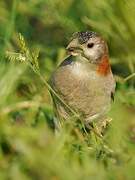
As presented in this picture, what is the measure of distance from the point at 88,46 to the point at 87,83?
0.27 meters

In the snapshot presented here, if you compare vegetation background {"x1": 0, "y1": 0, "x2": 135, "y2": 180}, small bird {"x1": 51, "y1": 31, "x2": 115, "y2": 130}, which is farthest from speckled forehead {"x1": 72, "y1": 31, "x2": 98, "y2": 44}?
vegetation background {"x1": 0, "y1": 0, "x2": 135, "y2": 180}

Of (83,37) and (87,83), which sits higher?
(83,37)

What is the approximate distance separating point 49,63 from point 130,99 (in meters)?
1.01

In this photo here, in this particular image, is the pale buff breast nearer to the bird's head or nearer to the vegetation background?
the bird's head

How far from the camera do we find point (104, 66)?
554 centimetres

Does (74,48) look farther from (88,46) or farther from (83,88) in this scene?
(83,88)

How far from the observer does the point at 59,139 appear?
164 inches

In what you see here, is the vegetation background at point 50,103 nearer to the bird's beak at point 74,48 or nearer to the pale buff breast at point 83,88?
the pale buff breast at point 83,88

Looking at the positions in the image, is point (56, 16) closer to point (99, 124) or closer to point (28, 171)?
point (99, 124)

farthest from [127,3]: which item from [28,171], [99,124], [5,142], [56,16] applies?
[28,171]

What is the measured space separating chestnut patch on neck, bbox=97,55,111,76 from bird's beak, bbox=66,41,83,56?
300mm

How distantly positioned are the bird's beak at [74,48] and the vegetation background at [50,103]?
338 mm

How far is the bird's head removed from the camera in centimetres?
→ 523

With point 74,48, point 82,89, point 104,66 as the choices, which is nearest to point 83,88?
point 82,89
